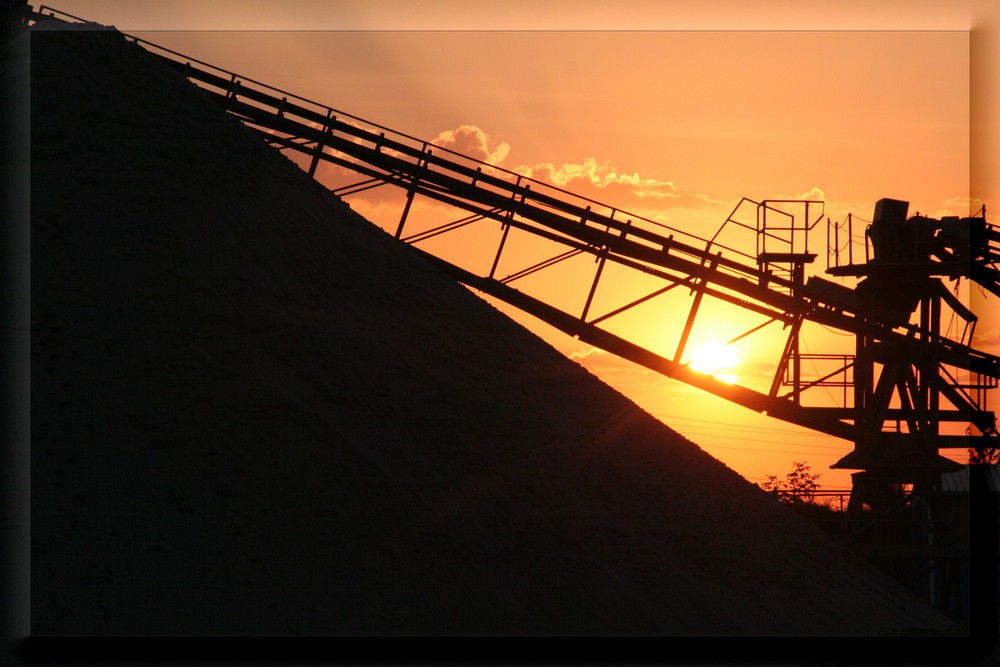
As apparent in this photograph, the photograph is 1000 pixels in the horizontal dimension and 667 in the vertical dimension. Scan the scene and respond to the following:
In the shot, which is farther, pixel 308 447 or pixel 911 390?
pixel 911 390

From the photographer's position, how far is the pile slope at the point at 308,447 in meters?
12.1

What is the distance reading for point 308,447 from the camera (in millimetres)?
13914

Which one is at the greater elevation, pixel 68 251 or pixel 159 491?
pixel 68 251

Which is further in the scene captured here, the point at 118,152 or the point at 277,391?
the point at 118,152

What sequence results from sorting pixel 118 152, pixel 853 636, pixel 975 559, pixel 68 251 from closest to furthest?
pixel 853 636 < pixel 68 251 < pixel 118 152 < pixel 975 559

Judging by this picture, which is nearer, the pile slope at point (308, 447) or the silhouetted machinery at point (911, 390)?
the pile slope at point (308, 447)

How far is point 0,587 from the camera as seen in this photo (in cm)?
1170

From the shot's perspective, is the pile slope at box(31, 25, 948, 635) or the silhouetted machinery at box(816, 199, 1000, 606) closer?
the pile slope at box(31, 25, 948, 635)

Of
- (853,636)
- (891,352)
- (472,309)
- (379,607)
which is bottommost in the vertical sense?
(379,607)

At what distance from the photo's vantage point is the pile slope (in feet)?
39.8

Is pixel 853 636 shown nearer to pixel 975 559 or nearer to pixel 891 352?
pixel 975 559

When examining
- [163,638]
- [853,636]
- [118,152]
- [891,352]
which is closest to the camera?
[163,638]

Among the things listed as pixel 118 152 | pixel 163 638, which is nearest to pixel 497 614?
pixel 163 638

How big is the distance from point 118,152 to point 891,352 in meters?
15.6
